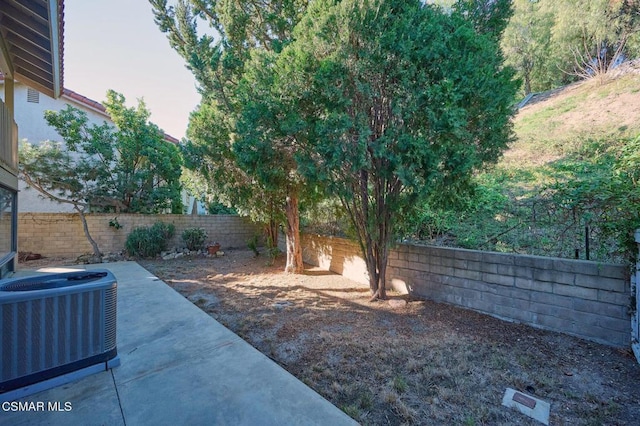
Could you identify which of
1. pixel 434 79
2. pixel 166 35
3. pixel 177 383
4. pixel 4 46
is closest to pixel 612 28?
pixel 434 79

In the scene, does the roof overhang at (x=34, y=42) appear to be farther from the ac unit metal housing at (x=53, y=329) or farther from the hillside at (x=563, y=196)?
the hillside at (x=563, y=196)

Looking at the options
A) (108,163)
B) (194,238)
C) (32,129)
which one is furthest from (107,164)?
(32,129)

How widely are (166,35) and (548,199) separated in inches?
318

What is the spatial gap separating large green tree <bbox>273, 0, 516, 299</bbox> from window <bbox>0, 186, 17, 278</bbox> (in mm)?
5165

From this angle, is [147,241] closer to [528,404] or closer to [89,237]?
[89,237]

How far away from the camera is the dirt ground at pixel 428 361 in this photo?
2.16m

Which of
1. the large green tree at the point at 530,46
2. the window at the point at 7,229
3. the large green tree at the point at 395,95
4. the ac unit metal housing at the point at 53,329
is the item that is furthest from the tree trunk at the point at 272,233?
the large green tree at the point at 530,46

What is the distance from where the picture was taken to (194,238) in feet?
33.0

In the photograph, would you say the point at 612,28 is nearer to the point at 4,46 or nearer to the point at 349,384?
the point at 349,384

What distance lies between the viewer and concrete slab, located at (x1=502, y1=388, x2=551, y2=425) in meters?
2.10

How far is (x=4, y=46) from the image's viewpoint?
5.02 m

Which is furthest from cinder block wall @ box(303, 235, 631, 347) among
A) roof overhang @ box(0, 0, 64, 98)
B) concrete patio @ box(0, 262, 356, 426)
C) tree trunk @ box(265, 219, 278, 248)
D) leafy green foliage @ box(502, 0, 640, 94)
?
leafy green foliage @ box(502, 0, 640, 94)

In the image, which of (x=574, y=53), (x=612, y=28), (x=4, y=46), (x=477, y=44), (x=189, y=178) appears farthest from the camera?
(x=574, y=53)

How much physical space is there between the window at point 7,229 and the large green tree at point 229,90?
318cm
